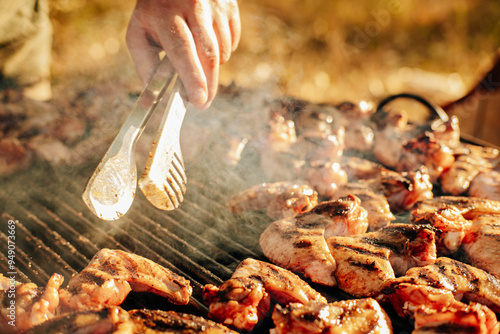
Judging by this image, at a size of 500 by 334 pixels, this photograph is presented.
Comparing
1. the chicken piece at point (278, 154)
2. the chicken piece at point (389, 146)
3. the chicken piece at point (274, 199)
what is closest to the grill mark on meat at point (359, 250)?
the chicken piece at point (274, 199)

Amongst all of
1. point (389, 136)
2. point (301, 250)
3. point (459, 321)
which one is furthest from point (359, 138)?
point (459, 321)

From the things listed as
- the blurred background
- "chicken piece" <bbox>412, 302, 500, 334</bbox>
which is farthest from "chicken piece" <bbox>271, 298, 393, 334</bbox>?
the blurred background

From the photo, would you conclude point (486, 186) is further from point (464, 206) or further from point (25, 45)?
point (25, 45)

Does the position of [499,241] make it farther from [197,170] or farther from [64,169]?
[64,169]

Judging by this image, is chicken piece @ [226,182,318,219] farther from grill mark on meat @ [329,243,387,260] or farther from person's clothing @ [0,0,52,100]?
person's clothing @ [0,0,52,100]

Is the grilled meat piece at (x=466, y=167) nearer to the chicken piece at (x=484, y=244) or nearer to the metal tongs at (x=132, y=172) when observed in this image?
the chicken piece at (x=484, y=244)
